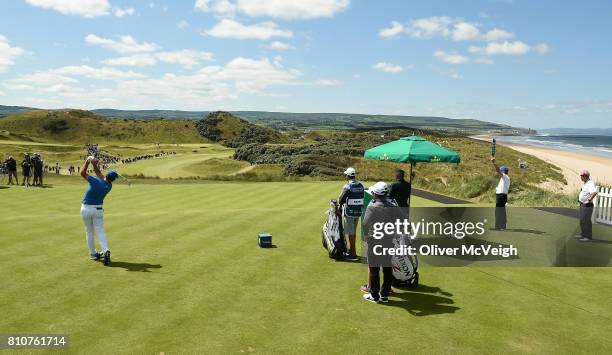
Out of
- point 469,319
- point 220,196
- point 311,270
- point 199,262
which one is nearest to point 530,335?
point 469,319

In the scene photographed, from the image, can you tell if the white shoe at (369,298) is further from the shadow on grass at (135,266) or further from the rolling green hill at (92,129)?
the rolling green hill at (92,129)

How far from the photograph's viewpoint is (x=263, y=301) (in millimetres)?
9078

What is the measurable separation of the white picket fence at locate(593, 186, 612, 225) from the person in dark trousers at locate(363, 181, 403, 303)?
1179cm

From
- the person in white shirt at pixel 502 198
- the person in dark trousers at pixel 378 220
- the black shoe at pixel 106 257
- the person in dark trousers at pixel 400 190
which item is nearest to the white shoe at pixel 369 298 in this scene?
the person in dark trousers at pixel 378 220

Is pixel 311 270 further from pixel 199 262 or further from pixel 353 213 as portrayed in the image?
pixel 199 262

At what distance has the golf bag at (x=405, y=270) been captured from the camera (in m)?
9.86

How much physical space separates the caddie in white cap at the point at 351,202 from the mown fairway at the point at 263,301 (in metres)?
0.91

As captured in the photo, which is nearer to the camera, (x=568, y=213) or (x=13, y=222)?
(x=13, y=222)

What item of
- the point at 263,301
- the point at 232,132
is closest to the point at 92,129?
the point at 232,132

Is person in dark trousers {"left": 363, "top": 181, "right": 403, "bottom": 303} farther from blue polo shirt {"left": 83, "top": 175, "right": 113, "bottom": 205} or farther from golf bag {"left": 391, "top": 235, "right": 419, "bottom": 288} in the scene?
blue polo shirt {"left": 83, "top": 175, "right": 113, "bottom": 205}

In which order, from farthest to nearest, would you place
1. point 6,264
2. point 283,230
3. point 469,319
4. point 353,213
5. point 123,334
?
1. point 283,230
2. point 353,213
3. point 6,264
4. point 469,319
5. point 123,334

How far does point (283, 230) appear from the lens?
1564cm

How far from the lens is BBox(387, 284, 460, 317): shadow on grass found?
8812 mm

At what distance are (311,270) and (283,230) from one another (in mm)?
4596
